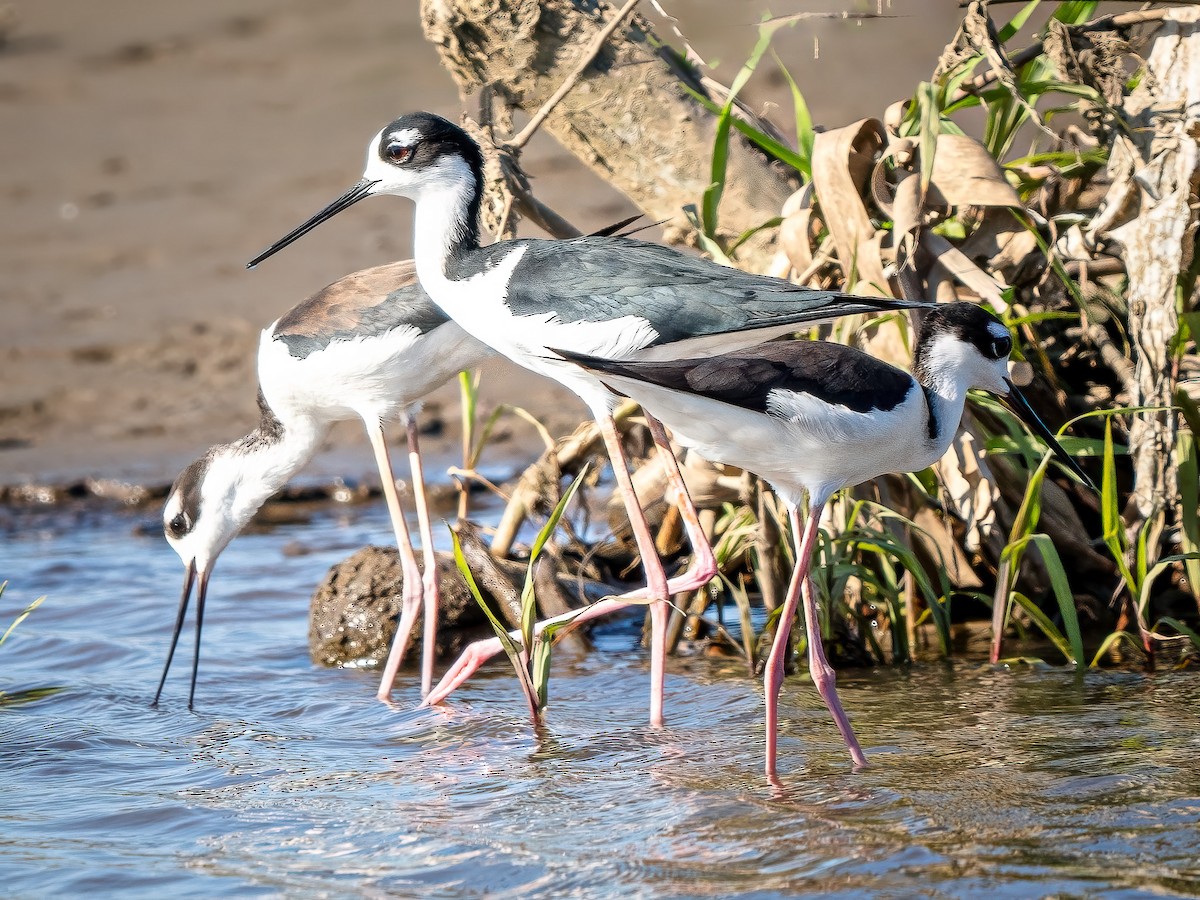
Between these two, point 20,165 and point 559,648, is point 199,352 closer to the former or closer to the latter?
point 20,165

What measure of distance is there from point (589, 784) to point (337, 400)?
1.69 metres

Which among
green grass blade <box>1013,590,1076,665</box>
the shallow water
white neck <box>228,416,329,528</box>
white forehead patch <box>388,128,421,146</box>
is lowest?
the shallow water

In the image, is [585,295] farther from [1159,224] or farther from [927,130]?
[1159,224]

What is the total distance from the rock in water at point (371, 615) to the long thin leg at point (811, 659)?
167 cm

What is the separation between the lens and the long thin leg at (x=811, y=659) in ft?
11.9

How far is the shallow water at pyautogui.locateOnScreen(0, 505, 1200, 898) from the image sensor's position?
120 inches

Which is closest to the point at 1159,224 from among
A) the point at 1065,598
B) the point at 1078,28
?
the point at 1078,28

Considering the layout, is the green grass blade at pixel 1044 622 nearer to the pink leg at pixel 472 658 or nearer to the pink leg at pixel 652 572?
the pink leg at pixel 652 572

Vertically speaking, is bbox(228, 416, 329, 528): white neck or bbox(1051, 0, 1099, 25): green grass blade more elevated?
bbox(1051, 0, 1099, 25): green grass blade

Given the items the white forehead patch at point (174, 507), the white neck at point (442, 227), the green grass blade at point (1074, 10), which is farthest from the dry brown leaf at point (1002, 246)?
the white forehead patch at point (174, 507)

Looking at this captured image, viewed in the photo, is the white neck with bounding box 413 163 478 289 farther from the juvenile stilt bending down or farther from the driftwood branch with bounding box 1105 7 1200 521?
the driftwood branch with bounding box 1105 7 1200 521

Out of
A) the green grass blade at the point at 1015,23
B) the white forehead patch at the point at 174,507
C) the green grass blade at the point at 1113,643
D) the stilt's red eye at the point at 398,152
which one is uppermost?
the green grass blade at the point at 1015,23

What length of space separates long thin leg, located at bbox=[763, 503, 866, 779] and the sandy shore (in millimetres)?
3433

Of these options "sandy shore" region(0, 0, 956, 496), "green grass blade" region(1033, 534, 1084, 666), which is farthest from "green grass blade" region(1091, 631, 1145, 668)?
"sandy shore" region(0, 0, 956, 496)
